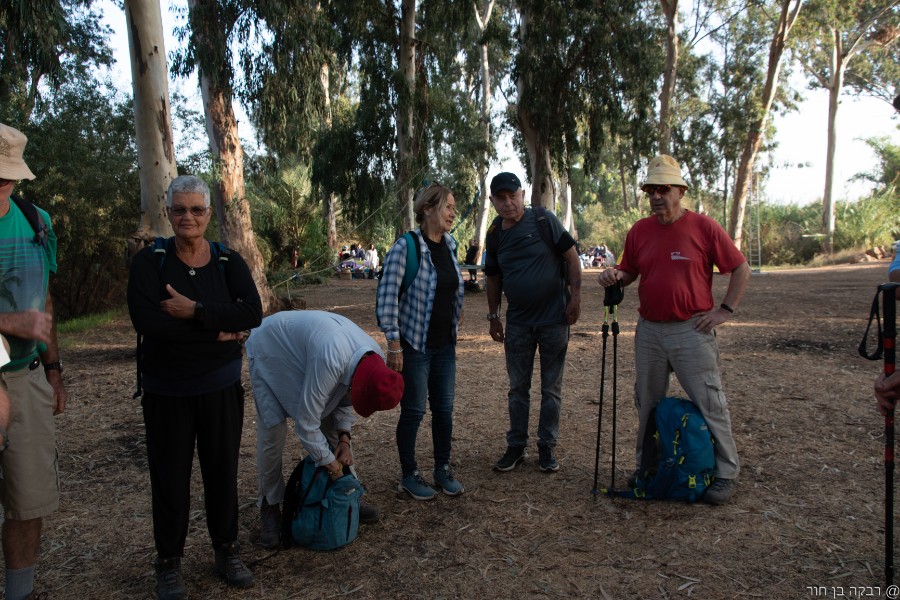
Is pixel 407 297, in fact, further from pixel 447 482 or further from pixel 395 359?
pixel 447 482

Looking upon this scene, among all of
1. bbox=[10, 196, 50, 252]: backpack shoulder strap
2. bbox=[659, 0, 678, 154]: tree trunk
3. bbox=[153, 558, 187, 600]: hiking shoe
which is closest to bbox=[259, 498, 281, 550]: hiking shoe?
bbox=[153, 558, 187, 600]: hiking shoe

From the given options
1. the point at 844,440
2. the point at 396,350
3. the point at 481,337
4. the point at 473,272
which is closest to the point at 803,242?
the point at 473,272

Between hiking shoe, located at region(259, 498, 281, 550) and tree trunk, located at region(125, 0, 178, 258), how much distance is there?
5.26 m

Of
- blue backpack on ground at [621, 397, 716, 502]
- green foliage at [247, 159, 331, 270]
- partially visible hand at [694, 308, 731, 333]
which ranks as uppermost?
green foliage at [247, 159, 331, 270]

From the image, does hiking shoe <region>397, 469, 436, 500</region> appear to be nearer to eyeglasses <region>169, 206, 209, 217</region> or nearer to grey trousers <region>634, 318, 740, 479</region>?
grey trousers <region>634, 318, 740, 479</region>

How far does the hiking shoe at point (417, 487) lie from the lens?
4020mm

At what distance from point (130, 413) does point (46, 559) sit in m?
2.95

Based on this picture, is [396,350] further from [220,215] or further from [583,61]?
[583,61]

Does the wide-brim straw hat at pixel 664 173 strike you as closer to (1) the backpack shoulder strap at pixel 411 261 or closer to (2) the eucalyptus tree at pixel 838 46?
(1) the backpack shoulder strap at pixel 411 261

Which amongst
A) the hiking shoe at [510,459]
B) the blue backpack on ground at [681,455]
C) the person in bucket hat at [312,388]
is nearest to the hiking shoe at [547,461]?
the hiking shoe at [510,459]

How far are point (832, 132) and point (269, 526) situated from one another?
3457 centimetres

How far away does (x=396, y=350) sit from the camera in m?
3.77

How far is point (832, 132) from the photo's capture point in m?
31.4

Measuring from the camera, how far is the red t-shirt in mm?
3834
